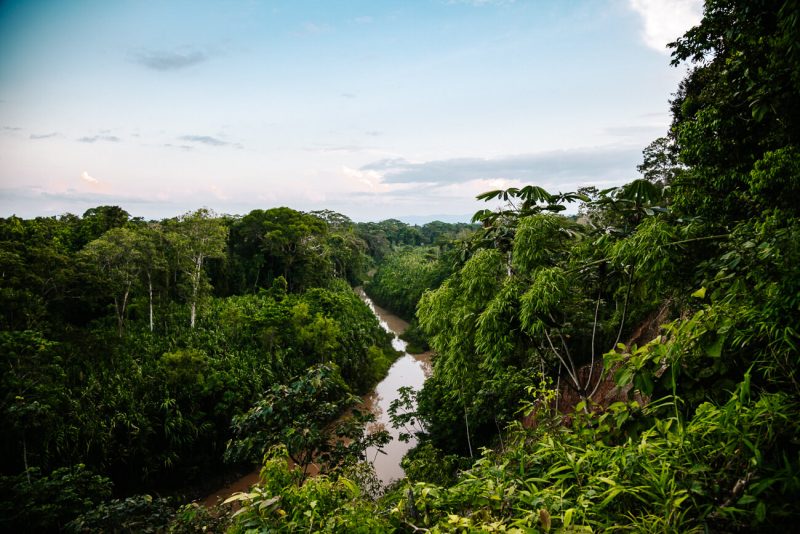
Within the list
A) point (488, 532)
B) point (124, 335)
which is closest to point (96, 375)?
point (124, 335)

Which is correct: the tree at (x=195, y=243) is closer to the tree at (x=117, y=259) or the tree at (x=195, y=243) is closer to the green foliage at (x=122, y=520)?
the tree at (x=117, y=259)

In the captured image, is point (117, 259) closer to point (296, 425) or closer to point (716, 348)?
point (296, 425)

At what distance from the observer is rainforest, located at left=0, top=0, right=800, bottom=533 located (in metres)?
1.58

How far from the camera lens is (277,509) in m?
1.92

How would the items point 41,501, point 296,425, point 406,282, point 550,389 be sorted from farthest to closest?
point 406,282, point 41,501, point 550,389, point 296,425

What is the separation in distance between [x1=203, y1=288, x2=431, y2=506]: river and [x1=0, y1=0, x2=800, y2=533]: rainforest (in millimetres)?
552

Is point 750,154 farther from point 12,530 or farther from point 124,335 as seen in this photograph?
point 124,335

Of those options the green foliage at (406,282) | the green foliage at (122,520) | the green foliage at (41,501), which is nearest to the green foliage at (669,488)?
the green foliage at (122,520)

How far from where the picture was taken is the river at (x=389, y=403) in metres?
11.2

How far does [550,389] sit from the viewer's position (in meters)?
5.16

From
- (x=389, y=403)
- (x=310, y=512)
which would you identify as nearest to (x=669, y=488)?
(x=310, y=512)

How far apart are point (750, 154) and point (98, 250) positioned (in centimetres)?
1827

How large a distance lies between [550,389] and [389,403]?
515 inches

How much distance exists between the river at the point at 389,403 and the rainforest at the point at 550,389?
552mm
